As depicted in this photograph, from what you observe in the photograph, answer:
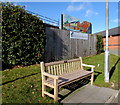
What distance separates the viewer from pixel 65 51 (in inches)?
383

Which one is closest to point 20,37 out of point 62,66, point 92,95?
point 62,66

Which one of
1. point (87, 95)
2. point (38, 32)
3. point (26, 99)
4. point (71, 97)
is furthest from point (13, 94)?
point (38, 32)

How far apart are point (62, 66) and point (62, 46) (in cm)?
568

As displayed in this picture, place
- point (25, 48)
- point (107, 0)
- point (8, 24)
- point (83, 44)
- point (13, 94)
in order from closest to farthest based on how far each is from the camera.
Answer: point (13, 94) → point (107, 0) → point (8, 24) → point (25, 48) → point (83, 44)

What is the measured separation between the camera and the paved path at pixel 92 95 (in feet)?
9.86

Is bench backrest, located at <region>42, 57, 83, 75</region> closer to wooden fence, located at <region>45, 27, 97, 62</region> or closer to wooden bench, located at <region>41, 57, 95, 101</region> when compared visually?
wooden bench, located at <region>41, 57, 95, 101</region>

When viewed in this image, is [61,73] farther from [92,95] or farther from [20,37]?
[20,37]

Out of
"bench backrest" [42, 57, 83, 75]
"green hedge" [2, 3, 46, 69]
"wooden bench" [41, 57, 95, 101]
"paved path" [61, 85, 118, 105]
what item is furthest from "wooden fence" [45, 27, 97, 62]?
"paved path" [61, 85, 118, 105]

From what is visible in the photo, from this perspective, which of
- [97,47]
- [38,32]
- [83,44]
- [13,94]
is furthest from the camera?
[97,47]

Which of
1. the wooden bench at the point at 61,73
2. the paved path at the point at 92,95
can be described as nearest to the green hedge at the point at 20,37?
the wooden bench at the point at 61,73

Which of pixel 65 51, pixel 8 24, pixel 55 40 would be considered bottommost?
pixel 65 51

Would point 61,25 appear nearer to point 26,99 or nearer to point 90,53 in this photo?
point 90,53

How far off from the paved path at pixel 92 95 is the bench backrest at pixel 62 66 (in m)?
0.80

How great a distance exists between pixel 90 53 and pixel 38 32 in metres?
8.21
